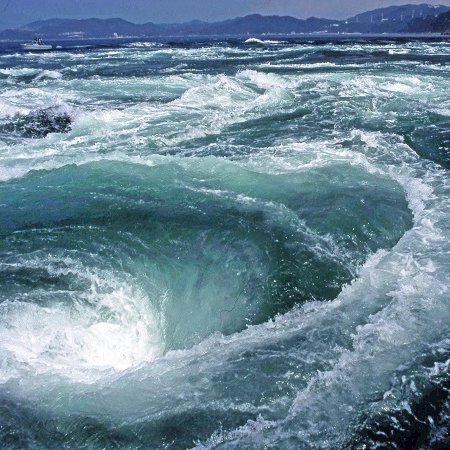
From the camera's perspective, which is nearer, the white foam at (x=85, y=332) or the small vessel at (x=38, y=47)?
the white foam at (x=85, y=332)

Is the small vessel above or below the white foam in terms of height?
below

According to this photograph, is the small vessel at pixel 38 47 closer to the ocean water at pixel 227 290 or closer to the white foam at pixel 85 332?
the ocean water at pixel 227 290

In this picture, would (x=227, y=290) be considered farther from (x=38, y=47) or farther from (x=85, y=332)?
(x=38, y=47)

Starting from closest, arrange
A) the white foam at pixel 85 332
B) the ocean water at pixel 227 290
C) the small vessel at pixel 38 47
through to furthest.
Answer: the ocean water at pixel 227 290 → the white foam at pixel 85 332 → the small vessel at pixel 38 47

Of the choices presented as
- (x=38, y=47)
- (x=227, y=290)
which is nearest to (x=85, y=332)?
(x=227, y=290)

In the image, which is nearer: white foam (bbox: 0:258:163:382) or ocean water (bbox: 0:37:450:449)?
ocean water (bbox: 0:37:450:449)

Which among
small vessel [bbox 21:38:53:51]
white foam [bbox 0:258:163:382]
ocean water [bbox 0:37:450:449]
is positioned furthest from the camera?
small vessel [bbox 21:38:53:51]

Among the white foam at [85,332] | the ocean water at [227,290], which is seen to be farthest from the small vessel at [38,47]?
the white foam at [85,332]

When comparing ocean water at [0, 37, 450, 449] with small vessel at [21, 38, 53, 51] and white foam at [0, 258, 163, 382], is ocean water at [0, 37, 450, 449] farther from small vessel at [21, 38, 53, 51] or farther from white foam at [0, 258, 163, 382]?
small vessel at [21, 38, 53, 51]

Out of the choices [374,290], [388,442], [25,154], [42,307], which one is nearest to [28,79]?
[25,154]

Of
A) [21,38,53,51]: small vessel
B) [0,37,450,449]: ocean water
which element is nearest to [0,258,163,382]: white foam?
[0,37,450,449]: ocean water
